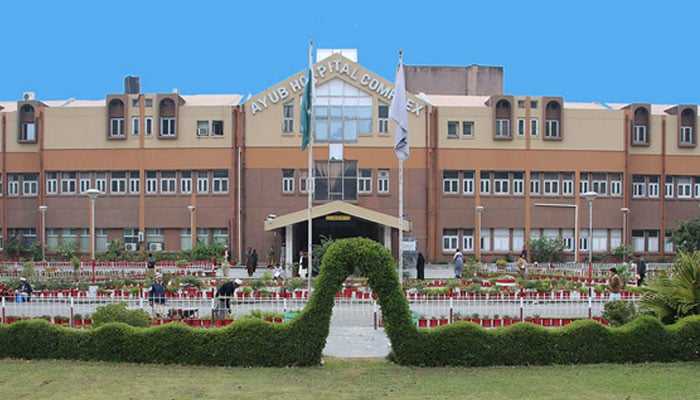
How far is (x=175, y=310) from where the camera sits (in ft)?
59.4

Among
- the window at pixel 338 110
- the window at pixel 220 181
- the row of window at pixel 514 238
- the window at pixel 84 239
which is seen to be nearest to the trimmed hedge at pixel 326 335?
the window at pixel 338 110

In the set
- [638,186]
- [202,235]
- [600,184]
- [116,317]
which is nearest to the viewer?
[116,317]

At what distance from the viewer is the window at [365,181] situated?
40719 mm

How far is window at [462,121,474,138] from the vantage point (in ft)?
136

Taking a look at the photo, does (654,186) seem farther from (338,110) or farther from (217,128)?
(217,128)

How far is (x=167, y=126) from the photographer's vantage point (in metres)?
41.2

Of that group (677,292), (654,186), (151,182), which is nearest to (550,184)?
(654,186)

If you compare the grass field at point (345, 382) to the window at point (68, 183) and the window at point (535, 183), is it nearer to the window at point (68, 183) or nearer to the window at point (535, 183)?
the window at point (535, 183)

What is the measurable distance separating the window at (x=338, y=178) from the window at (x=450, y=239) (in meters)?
5.85

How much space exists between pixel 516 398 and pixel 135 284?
61.5 ft

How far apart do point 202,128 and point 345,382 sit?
31.9 metres

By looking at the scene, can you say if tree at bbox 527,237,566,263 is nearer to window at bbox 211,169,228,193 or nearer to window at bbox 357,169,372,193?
window at bbox 357,169,372,193

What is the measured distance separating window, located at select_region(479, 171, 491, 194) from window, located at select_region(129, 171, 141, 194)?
20.0 metres

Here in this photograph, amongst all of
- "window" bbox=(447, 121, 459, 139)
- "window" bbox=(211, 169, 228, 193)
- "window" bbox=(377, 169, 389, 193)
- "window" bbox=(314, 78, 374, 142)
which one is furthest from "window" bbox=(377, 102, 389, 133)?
"window" bbox=(211, 169, 228, 193)
